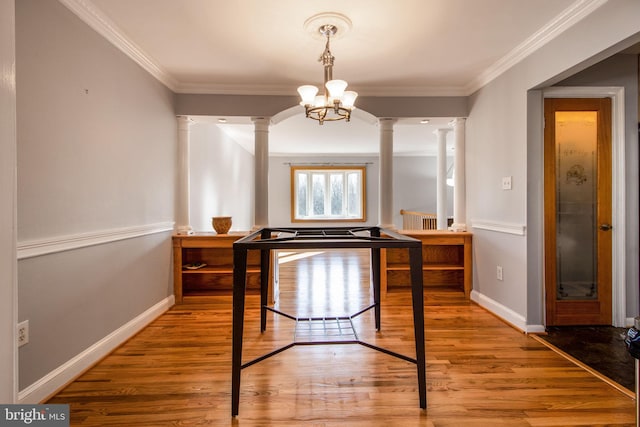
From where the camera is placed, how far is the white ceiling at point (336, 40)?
2166 mm

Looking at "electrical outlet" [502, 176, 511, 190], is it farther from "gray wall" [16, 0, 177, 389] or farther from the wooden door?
"gray wall" [16, 0, 177, 389]

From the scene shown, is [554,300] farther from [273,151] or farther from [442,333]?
[273,151]

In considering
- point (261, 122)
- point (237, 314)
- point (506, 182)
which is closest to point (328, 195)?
point (261, 122)

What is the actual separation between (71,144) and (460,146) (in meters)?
3.64

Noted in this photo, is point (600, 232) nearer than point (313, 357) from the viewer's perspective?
No

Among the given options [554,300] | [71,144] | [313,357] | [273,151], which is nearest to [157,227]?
[71,144]

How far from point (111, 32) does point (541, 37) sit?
323 cm

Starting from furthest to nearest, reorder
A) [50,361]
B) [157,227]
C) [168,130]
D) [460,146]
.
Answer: [460,146], [168,130], [157,227], [50,361]

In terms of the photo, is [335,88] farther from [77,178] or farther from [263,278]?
[77,178]

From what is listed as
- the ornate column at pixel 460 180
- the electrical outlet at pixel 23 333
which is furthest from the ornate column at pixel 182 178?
the ornate column at pixel 460 180

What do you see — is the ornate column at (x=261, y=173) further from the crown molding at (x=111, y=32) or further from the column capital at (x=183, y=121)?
the crown molding at (x=111, y=32)

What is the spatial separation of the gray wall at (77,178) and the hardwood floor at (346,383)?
1.21ft

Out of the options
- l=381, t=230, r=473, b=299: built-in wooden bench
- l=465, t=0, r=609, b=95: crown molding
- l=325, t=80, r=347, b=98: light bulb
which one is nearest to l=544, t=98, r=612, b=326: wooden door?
l=465, t=0, r=609, b=95: crown molding

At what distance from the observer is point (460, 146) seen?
3.76 meters
